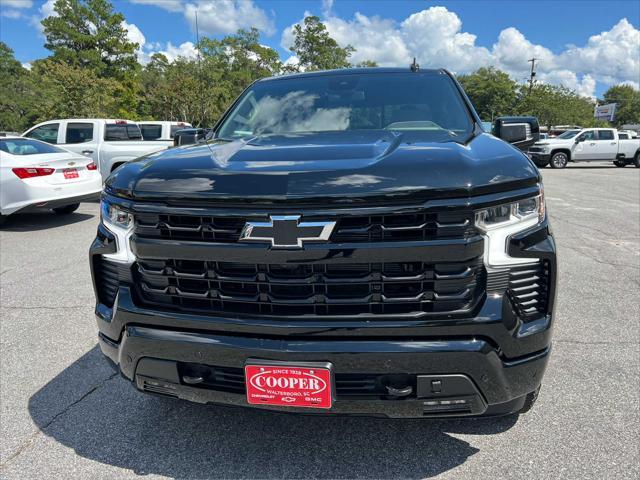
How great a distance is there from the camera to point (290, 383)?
6.09 feet

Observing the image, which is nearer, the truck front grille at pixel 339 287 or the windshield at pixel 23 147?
the truck front grille at pixel 339 287

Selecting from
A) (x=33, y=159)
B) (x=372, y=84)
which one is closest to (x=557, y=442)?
(x=372, y=84)

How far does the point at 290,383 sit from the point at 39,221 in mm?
8395

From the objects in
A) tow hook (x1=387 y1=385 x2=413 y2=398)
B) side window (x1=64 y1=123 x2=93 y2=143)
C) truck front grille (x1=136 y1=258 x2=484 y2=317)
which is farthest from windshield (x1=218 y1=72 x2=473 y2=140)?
side window (x1=64 y1=123 x2=93 y2=143)

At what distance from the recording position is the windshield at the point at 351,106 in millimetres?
2930

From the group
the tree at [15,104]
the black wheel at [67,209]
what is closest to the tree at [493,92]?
the tree at [15,104]

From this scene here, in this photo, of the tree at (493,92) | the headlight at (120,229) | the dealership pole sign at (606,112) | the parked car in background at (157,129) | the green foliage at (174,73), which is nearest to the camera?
the headlight at (120,229)

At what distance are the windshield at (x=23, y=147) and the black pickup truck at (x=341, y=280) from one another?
7234 millimetres

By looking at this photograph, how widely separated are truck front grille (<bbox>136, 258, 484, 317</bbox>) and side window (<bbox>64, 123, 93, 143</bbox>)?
10.7 metres

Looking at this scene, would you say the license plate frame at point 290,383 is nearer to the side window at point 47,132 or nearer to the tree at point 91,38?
the side window at point 47,132

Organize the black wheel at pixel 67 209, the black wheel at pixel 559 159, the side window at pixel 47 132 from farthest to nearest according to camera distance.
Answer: the black wheel at pixel 559 159
the side window at pixel 47 132
the black wheel at pixel 67 209

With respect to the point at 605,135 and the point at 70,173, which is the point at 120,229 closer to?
the point at 70,173

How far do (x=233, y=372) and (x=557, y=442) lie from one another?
1628 millimetres

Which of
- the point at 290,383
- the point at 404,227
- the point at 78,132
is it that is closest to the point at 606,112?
the point at 78,132
